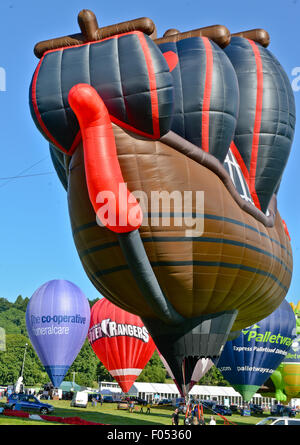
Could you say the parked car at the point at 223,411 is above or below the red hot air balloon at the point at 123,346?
below

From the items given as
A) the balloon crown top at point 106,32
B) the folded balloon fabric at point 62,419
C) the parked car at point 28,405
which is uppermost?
the balloon crown top at point 106,32

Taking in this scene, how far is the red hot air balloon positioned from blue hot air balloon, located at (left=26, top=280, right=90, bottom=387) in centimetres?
268

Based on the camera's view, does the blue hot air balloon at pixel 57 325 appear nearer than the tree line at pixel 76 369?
Yes

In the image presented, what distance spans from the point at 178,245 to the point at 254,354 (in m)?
16.7

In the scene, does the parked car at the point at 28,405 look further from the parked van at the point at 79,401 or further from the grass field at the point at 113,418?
the parked van at the point at 79,401

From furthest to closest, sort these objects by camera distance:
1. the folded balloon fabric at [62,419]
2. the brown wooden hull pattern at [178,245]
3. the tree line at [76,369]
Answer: the tree line at [76,369]
the folded balloon fabric at [62,419]
the brown wooden hull pattern at [178,245]

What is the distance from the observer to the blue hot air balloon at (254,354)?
85.4 ft

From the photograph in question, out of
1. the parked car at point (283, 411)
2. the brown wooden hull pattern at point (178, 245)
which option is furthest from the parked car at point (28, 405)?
the parked car at point (283, 411)

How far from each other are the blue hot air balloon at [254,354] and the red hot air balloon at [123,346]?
12.8ft

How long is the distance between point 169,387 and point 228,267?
4100 centimetres

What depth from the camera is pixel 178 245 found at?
1098 centimetres

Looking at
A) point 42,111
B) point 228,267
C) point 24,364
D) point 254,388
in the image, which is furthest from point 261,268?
point 24,364
